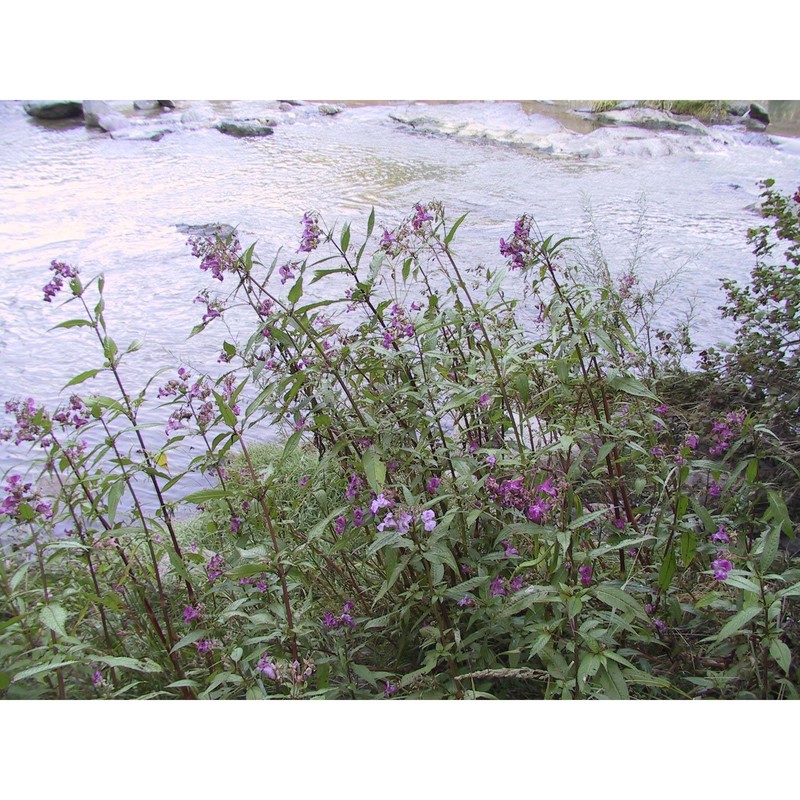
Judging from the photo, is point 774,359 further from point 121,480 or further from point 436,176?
point 121,480

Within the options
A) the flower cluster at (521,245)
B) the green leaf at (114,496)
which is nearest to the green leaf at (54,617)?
the green leaf at (114,496)

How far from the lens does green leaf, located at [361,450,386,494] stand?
45.0 inches

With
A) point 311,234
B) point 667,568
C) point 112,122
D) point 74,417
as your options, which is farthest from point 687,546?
point 112,122

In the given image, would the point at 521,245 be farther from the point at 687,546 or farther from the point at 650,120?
the point at 650,120

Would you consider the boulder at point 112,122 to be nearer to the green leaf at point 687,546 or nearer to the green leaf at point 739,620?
the green leaf at point 687,546

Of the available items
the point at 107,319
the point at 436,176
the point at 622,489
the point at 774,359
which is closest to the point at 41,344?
the point at 107,319

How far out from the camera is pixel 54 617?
1.18 meters

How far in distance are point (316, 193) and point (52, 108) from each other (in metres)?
0.72

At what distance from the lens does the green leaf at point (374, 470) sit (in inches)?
45.0

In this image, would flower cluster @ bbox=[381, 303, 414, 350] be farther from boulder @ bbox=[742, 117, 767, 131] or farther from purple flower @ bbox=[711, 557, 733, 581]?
boulder @ bbox=[742, 117, 767, 131]

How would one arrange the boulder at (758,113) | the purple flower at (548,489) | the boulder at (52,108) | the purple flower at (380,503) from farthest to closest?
the boulder at (758,113)
the boulder at (52,108)
the purple flower at (548,489)
the purple flower at (380,503)

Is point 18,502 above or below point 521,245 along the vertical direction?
below

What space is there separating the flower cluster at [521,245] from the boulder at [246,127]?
42.0 inches
